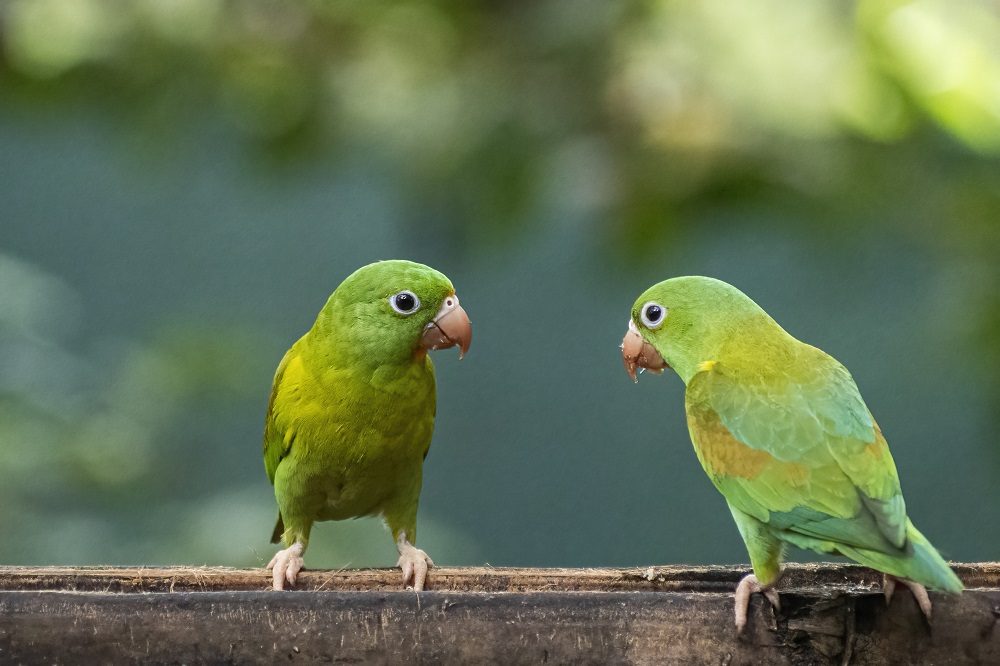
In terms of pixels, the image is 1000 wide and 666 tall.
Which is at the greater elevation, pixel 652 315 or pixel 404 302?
pixel 404 302

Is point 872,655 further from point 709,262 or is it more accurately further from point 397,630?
point 709,262

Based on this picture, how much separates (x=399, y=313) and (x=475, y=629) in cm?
83

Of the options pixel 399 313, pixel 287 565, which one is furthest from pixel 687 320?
pixel 287 565

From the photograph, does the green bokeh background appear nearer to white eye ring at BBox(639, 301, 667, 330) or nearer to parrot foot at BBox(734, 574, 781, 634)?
white eye ring at BBox(639, 301, 667, 330)

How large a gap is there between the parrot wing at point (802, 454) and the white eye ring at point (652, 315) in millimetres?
156

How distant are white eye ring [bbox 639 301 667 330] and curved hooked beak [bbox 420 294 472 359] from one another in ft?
1.16

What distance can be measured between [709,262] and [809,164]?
9.29 feet

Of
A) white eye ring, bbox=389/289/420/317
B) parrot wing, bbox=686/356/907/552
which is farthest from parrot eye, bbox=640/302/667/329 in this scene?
white eye ring, bbox=389/289/420/317

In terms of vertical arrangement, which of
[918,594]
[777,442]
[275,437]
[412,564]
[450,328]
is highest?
[450,328]

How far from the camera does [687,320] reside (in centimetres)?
219

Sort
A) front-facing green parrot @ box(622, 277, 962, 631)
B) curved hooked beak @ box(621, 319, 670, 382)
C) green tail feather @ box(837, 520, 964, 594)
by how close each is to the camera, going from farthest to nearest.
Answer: curved hooked beak @ box(621, 319, 670, 382), front-facing green parrot @ box(622, 277, 962, 631), green tail feather @ box(837, 520, 964, 594)

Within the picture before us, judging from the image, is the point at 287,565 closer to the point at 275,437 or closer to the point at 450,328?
the point at 275,437

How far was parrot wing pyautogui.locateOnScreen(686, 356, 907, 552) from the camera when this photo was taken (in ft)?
5.93

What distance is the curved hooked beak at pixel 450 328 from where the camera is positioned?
234cm
